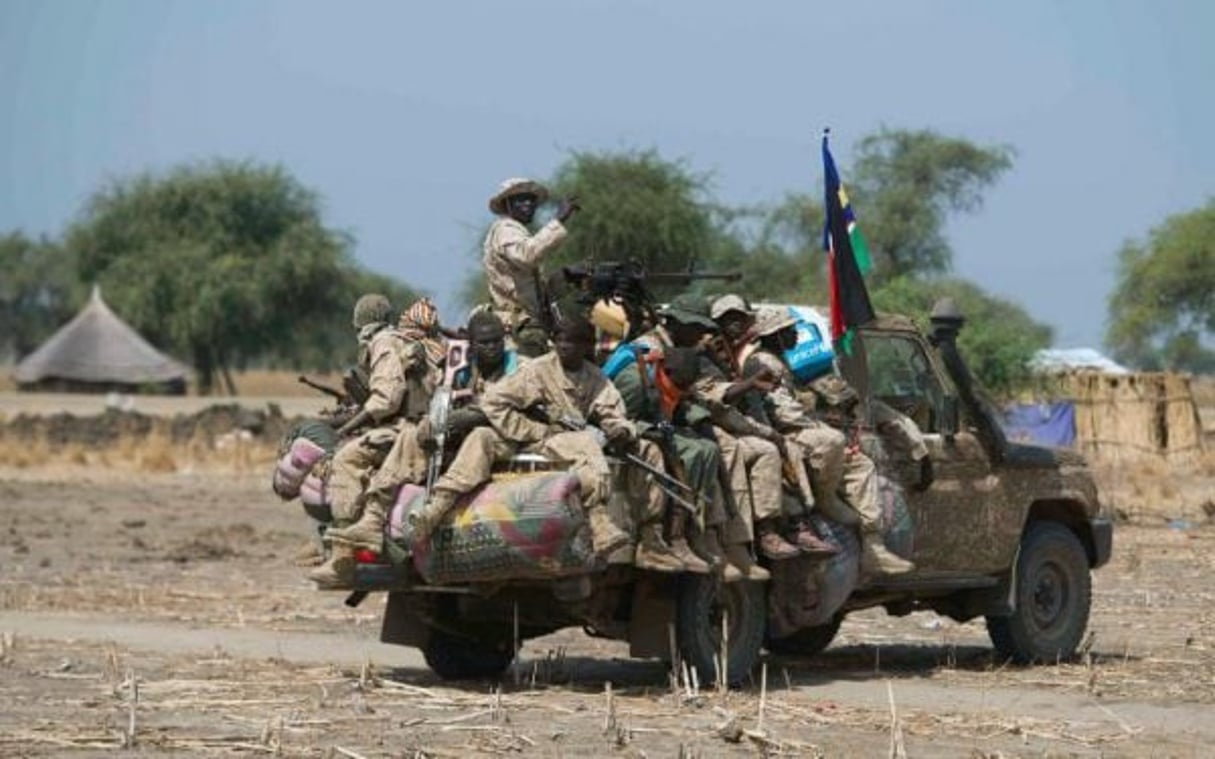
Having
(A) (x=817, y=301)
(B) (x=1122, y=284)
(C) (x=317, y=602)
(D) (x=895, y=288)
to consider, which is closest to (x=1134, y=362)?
(B) (x=1122, y=284)

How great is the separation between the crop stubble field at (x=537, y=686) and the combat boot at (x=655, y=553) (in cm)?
65

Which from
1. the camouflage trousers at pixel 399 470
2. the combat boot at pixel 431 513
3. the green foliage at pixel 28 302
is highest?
the green foliage at pixel 28 302

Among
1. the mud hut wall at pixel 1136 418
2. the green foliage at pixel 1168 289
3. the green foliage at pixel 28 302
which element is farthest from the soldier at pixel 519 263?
the green foliage at pixel 28 302

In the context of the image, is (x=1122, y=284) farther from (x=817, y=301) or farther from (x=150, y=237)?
(x=150, y=237)

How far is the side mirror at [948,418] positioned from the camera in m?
16.1

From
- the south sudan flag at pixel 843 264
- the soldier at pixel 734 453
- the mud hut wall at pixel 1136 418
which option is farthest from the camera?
the mud hut wall at pixel 1136 418

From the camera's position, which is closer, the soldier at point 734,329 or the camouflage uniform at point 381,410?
the camouflage uniform at point 381,410

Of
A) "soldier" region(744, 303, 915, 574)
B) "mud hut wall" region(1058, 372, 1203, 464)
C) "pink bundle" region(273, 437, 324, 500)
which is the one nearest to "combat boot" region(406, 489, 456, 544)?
"pink bundle" region(273, 437, 324, 500)

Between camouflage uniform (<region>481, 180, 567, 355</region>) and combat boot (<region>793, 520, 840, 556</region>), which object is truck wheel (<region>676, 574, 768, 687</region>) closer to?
combat boot (<region>793, 520, 840, 556</region>)

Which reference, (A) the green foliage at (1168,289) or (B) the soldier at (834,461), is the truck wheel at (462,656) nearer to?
(B) the soldier at (834,461)

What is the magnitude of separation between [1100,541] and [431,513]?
214 inches

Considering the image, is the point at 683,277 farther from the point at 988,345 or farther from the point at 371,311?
the point at 988,345

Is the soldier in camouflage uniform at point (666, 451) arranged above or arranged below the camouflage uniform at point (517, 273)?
below

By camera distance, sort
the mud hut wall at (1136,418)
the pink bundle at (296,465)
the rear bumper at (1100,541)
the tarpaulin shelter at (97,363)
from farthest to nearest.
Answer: the tarpaulin shelter at (97,363)
the mud hut wall at (1136,418)
the rear bumper at (1100,541)
the pink bundle at (296,465)
